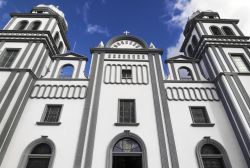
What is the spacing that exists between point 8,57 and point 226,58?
1710cm

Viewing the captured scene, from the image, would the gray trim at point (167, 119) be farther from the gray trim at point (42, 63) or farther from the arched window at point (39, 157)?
the gray trim at point (42, 63)

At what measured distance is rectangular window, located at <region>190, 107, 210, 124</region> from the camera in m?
14.6

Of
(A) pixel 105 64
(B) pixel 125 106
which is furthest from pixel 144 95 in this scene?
(A) pixel 105 64

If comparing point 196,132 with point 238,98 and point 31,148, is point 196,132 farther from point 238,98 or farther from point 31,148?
point 31,148

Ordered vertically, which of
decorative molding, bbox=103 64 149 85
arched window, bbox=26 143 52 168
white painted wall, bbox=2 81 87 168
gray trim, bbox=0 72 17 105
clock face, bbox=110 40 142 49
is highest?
clock face, bbox=110 40 142 49

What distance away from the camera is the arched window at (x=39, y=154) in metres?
12.2

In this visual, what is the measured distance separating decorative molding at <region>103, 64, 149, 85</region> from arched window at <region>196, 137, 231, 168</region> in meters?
5.85

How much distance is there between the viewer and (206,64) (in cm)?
1803

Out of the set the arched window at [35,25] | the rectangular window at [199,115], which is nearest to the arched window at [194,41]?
the rectangular window at [199,115]

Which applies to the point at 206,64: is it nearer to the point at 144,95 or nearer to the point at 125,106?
the point at 144,95

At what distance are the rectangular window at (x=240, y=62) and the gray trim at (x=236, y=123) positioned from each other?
2.69m

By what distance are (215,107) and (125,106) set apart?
20.4ft

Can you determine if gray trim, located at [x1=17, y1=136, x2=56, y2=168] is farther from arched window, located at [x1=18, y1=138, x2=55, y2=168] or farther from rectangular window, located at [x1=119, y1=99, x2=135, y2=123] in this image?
rectangular window, located at [x1=119, y1=99, x2=135, y2=123]

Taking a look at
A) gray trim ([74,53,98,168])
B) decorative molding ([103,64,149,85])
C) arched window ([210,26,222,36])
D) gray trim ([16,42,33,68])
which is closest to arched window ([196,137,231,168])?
decorative molding ([103,64,149,85])
